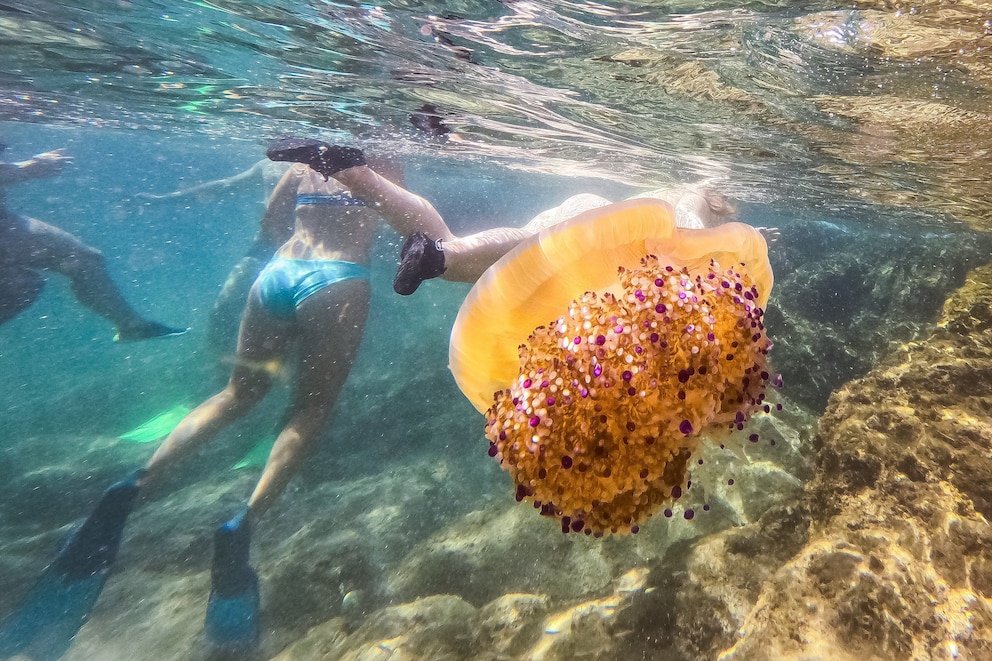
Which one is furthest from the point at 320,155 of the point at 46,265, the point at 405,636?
the point at 46,265

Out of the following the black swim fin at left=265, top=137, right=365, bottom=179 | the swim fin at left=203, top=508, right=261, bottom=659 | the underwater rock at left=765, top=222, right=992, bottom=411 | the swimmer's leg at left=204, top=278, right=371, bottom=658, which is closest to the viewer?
the black swim fin at left=265, top=137, right=365, bottom=179

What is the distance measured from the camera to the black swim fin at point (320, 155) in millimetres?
4637

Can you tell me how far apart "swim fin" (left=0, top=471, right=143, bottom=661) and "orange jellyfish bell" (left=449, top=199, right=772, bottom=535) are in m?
5.58

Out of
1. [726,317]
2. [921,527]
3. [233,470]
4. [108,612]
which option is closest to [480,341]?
[726,317]

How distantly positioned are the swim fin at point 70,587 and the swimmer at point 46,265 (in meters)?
3.11

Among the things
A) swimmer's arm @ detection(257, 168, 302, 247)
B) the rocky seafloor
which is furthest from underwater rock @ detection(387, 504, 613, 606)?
swimmer's arm @ detection(257, 168, 302, 247)

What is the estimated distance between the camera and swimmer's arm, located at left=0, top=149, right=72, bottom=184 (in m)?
7.42

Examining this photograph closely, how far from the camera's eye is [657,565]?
4.44 meters

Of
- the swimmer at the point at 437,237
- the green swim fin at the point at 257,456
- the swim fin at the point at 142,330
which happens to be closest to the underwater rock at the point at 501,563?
the swimmer at the point at 437,237

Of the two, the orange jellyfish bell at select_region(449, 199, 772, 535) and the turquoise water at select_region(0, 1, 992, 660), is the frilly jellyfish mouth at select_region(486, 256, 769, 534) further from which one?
the turquoise water at select_region(0, 1, 992, 660)

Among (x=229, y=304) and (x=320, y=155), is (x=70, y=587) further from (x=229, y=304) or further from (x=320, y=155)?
(x=229, y=304)

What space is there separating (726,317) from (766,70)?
470 cm

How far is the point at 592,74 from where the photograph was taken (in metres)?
6.07

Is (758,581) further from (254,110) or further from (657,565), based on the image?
(254,110)
